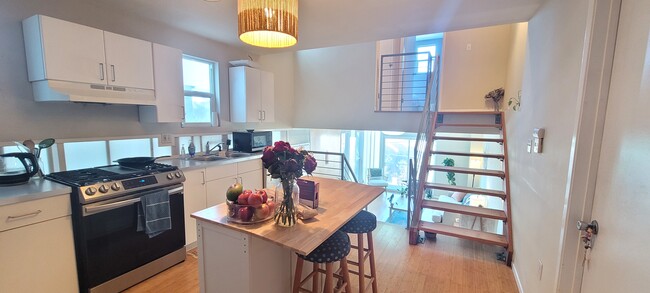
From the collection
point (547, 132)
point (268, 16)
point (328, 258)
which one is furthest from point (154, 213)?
point (547, 132)

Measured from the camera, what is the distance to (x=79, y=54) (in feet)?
7.08

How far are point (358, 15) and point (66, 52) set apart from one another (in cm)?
251

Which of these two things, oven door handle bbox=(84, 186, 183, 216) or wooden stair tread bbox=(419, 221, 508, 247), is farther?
wooden stair tread bbox=(419, 221, 508, 247)

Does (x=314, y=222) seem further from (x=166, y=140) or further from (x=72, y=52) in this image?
(x=166, y=140)

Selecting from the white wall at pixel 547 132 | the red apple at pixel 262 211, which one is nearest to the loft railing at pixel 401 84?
the white wall at pixel 547 132

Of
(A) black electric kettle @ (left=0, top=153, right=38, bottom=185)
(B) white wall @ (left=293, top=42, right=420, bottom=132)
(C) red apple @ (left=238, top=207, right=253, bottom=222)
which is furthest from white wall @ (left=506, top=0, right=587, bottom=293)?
(A) black electric kettle @ (left=0, top=153, right=38, bottom=185)

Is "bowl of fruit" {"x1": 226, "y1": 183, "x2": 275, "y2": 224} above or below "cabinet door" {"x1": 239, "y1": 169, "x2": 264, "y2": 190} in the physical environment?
above

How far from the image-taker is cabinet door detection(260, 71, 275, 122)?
13.9 ft

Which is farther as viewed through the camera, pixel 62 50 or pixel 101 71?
pixel 101 71

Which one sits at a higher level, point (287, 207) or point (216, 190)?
point (287, 207)

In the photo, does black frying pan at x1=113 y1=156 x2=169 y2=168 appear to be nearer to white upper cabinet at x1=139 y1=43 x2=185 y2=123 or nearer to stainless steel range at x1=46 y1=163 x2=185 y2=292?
stainless steel range at x1=46 y1=163 x2=185 y2=292

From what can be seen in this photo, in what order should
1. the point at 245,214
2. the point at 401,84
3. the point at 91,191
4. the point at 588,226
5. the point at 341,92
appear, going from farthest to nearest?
the point at 401,84, the point at 341,92, the point at 91,191, the point at 245,214, the point at 588,226

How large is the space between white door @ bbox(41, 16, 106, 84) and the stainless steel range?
0.81 metres

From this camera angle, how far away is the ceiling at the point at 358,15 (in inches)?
95.0
